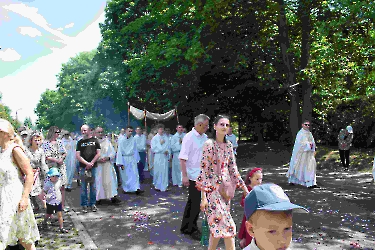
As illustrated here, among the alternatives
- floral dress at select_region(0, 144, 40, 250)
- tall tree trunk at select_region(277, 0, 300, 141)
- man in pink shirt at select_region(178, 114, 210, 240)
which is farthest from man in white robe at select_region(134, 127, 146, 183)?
floral dress at select_region(0, 144, 40, 250)

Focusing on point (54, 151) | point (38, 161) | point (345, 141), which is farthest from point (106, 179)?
point (345, 141)

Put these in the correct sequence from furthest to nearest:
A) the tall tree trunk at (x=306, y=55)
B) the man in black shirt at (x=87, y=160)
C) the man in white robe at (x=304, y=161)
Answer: the tall tree trunk at (x=306, y=55) → the man in white robe at (x=304, y=161) → the man in black shirt at (x=87, y=160)

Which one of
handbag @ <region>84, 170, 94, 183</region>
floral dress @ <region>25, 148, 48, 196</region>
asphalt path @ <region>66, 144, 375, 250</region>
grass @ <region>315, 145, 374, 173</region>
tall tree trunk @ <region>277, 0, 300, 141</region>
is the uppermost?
tall tree trunk @ <region>277, 0, 300, 141</region>

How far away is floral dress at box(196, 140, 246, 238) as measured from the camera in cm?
568

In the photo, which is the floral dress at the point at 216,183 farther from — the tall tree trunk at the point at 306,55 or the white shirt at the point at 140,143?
the tall tree trunk at the point at 306,55

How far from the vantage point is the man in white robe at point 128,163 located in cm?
1395

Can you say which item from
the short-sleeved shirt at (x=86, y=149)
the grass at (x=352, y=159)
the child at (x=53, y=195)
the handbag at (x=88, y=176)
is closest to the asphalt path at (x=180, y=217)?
the child at (x=53, y=195)

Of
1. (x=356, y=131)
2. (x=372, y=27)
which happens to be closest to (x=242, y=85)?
(x=356, y=131)

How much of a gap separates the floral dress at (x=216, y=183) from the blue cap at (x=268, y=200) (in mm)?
3452

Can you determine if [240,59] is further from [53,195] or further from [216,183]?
[216,183]

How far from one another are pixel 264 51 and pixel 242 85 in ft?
17.7

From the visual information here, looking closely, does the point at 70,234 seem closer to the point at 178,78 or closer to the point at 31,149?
the point at 31,149

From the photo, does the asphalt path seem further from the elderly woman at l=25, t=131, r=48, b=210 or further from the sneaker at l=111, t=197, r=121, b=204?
the elderly woman at l=25, t=131, r=48, b=210

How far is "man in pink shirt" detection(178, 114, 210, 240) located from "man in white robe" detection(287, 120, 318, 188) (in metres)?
7.29
